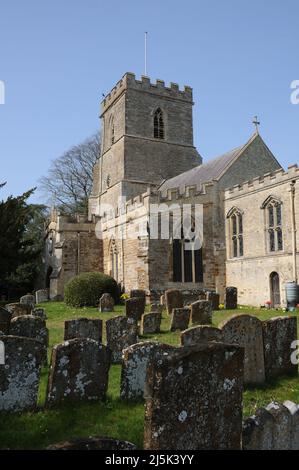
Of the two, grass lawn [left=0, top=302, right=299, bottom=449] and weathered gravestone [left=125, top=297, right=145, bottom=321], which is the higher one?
weathered gravestone [left=125, top=297, right=145, bottom=321]

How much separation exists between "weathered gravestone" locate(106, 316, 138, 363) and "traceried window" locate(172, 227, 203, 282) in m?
12.4

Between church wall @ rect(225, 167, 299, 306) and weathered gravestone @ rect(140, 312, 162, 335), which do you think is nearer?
weathered gravestone @ rect(140, 312, 162, 335)

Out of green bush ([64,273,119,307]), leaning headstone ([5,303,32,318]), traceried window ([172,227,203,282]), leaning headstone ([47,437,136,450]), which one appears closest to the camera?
leaning headstone ([47,437,136,450])

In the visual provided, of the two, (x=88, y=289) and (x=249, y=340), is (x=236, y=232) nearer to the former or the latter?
(x=88, y=289)

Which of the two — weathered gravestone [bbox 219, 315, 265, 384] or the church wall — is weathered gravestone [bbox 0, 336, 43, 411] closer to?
weathered gravestone [bbox 219, 315, 265, 384]

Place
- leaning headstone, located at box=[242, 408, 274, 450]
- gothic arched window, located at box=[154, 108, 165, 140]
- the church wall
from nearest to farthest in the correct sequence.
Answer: leaning headstone, located at box=[242, 408, 274, 450] < the church wall < gothic arched window, located at box=[154, 108, 165, 140]

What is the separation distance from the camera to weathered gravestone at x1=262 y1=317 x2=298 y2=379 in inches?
272

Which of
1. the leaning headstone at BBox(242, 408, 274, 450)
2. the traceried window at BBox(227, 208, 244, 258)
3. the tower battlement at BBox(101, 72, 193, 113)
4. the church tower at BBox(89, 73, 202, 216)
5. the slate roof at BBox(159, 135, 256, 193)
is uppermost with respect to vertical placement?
the tower battlement at BBox(101, 72, 193, 113)

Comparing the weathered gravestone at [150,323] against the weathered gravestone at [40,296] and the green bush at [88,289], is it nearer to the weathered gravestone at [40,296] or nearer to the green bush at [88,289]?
the green bush at [88,289]

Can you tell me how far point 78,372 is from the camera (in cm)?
540

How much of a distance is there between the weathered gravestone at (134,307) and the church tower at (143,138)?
17333mm

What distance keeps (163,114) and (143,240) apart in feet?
50.4

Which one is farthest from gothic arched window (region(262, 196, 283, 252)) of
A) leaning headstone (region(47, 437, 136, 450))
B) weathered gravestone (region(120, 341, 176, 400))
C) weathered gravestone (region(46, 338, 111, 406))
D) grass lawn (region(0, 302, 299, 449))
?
leaning headstone (region(47, 437, 136, 450))
